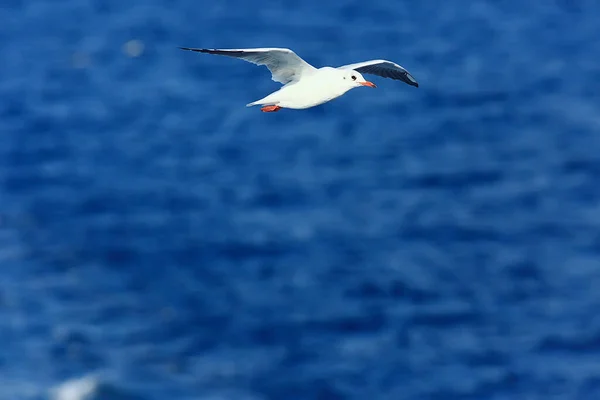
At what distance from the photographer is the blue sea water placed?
139 ft

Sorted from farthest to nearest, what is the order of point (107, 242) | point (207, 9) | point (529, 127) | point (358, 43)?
point (207, 9)
point (358, 43)
point (529, 127)
point (107, 242)

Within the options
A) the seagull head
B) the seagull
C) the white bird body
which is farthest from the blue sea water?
the white bird body

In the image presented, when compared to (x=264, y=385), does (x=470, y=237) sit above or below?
above

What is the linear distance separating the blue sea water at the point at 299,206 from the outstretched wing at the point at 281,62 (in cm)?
2290

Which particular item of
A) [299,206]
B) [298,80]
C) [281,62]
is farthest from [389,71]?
[299,206]

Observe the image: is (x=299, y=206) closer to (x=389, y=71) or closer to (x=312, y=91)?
(x=389, y=71)

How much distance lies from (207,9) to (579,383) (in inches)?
1285

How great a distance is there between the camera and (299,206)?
5003 cm

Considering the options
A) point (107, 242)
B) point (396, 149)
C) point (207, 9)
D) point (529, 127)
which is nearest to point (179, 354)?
point (107, 242)

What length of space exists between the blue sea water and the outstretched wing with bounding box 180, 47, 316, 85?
22.9m

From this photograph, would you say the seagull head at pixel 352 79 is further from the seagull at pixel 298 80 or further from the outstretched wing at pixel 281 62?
the outstretched wing at pixel 281 62

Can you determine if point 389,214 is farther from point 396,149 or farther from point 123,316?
point 123,316

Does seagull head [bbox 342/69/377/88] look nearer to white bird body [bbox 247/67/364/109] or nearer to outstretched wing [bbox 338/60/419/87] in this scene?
white bird body [bbox 247/67/364/109]

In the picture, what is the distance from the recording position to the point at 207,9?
64.2 meters
